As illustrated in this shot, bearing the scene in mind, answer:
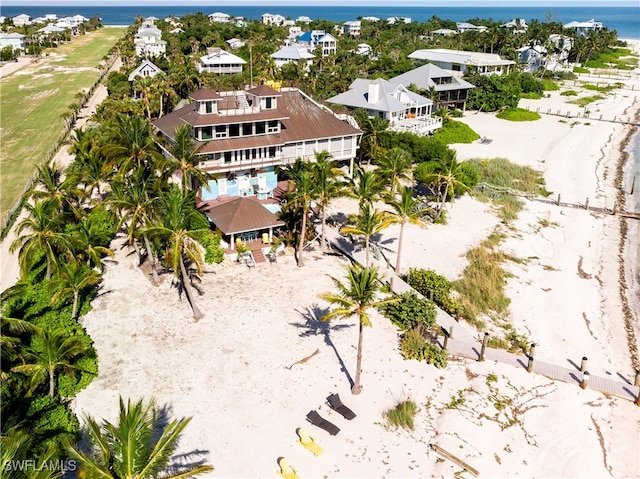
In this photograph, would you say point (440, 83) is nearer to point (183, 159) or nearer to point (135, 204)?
point (183, 159)

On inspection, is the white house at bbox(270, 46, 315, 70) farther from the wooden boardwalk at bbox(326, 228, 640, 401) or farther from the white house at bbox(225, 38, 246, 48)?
the wooden boardwalk at bbox(326, 228, 640, 401)

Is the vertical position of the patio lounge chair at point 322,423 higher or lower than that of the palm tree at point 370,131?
lower

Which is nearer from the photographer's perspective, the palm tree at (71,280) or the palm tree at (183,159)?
the palm tree at (71,280)

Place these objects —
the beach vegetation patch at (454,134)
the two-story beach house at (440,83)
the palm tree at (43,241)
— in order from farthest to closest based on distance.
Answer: the two-story beach house at (440,83) < the beach vegetation patch at (454,134) < the palm tree at (43,241)

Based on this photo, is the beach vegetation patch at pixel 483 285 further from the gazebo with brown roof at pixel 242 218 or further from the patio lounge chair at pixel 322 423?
the gazebo with brown roof at pixel 242 218

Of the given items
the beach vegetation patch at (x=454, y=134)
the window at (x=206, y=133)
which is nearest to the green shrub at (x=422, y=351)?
the window at (x=206, y=133)

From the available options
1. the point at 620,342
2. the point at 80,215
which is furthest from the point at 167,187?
the point at 620,342

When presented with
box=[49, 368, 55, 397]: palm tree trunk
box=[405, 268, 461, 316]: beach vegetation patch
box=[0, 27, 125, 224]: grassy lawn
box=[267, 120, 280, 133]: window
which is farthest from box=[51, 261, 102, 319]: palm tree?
box=[0, 27, 125, 224]: grassy lawn

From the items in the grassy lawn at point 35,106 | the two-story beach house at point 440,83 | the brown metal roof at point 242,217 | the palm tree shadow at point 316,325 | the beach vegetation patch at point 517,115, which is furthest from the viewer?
the beach vegetation patch at point 517,115
